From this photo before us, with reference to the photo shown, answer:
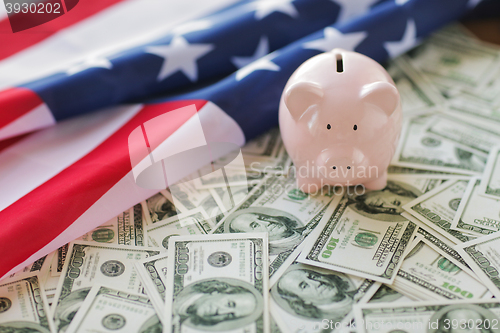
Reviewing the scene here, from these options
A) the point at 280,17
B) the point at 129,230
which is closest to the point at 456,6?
the point at 280,17

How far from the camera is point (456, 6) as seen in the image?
1182 mm

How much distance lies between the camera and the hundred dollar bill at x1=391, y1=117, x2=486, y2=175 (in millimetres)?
876

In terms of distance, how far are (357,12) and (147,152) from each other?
2.34 ft

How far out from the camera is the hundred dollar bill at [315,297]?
613mm

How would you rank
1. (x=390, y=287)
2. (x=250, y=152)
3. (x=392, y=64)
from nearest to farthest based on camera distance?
(x=390, y=287) < (x=250, y=152) < (x=392, y=64)

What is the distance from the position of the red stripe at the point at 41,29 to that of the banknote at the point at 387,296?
34.1 inches

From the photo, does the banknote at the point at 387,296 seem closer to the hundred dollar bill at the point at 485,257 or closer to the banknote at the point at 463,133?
the hundred dollar bill at the point at 485,257

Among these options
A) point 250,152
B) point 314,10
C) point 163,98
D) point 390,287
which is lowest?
point 390,287

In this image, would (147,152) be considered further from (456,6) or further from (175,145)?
(456,6)

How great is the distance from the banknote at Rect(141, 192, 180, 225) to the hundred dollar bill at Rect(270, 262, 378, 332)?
0.26 m

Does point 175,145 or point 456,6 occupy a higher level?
point 456,6

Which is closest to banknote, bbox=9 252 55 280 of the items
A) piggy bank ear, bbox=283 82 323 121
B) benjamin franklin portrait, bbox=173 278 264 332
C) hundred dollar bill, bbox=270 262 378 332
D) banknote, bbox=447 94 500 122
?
benjamin franklin portrait, bbox=173 278 264 332

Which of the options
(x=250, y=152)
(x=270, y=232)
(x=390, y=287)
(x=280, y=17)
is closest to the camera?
(x=390, y=287)

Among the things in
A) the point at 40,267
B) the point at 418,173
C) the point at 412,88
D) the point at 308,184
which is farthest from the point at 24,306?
the point at 412,88
